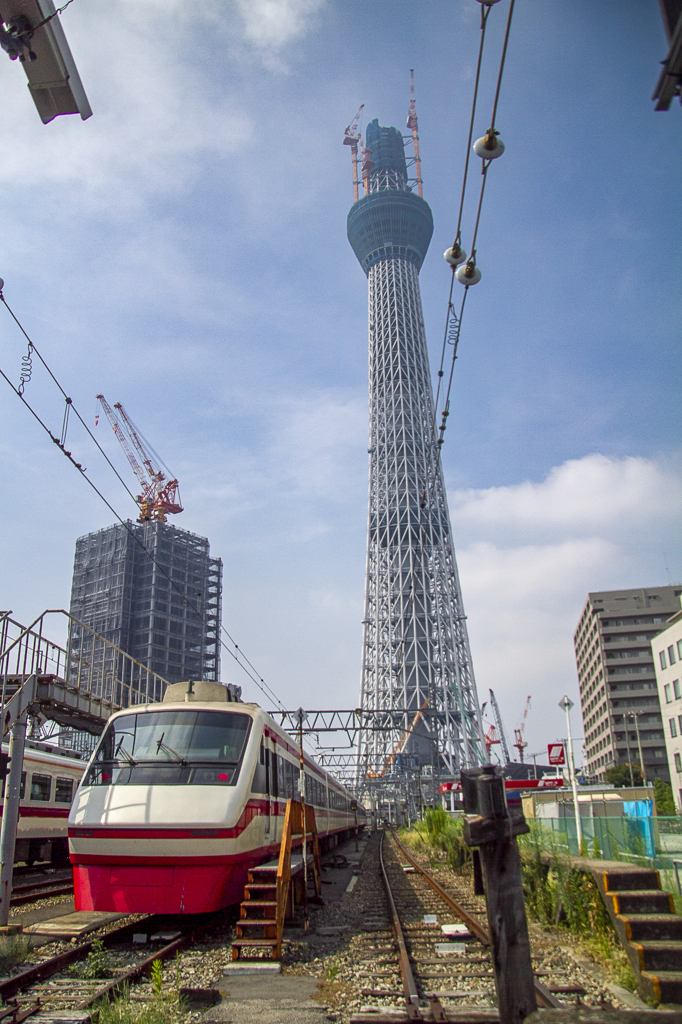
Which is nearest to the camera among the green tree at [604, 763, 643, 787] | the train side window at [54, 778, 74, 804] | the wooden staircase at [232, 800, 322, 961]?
the wooden staircase at [232, 800, 322, 961]

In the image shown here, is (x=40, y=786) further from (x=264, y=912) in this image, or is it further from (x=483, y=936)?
(x=483, y=936)

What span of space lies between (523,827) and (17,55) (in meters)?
7.25

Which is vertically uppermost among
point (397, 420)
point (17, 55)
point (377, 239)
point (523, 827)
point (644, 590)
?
point (377, 239)

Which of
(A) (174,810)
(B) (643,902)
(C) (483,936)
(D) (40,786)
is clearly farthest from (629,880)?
(D) (40,786)

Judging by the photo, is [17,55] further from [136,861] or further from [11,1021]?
[136,861]

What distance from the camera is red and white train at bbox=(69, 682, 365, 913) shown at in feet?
29.4

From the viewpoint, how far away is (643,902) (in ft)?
23.5

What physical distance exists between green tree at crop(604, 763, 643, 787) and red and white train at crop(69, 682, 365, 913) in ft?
232

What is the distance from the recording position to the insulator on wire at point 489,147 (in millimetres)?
7785

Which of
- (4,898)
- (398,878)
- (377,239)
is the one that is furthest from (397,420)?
(4,898)

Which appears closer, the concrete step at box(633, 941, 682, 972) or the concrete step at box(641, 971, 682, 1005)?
the concrete step at box(641, 971, 682, 1005)

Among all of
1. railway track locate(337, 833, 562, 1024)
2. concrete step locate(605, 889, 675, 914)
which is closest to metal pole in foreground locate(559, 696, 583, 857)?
railway track locate(337, 833, 562, 1024)

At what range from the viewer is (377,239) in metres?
109

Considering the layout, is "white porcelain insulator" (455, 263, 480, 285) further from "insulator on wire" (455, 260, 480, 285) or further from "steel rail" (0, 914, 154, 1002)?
"steel rail" (0, 914, 154, 1002)
